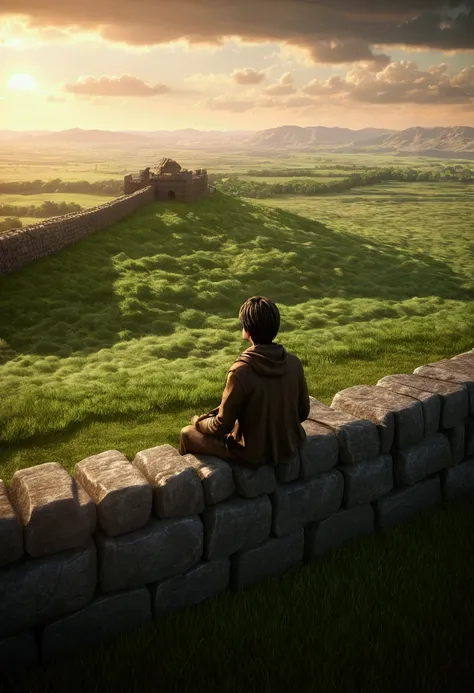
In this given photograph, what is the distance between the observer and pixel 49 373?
44.4 ft

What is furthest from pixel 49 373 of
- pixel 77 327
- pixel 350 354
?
pixel 350 354

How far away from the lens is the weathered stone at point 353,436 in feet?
17.7

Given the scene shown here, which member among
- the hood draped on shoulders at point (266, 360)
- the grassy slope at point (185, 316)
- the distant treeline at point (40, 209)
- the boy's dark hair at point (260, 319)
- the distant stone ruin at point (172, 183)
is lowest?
the grassy slope at point (185, 316)

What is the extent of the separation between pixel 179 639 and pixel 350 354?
33.7 feet

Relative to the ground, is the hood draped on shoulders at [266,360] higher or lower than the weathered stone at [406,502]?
higher

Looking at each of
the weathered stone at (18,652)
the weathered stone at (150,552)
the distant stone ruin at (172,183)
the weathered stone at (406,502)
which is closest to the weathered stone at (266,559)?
the weathered stone at (150,552)

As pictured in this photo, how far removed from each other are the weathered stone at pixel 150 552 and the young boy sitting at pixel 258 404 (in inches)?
26.7

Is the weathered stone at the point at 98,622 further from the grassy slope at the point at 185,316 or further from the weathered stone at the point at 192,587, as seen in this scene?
the grassy slope at the point at 185,316

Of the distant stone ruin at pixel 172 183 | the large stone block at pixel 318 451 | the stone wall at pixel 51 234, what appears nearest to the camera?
the large stone block at pixel 318 451

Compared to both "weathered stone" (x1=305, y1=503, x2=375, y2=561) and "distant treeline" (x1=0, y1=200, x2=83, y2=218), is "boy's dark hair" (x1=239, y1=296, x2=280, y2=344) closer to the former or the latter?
"weathered stone" (x1=305, y1=503, x2=375, y2=561)

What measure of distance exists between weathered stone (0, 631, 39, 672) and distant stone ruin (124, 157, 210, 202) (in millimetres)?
33065

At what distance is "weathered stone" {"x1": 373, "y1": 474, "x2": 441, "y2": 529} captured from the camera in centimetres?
582

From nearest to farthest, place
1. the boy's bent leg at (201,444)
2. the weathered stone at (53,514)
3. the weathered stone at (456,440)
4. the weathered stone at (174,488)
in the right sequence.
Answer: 1. the weathered stone at (53,514)
2. the weathered stone at (174,488)
3. the boy's bent leg at (201,444)
4. the weathered stone at (456,440)

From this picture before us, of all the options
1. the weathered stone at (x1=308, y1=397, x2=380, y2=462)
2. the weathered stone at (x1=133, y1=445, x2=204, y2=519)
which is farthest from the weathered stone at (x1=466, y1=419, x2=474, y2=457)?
the weathered stone at (x1=133, y1=445, x2=204, y2=519)
